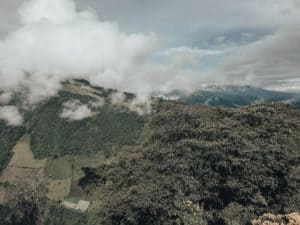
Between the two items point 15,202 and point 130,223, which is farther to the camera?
point 15,202

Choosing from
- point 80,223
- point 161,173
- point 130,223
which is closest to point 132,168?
point 161,173

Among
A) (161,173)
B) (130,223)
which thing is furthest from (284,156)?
(130,223)

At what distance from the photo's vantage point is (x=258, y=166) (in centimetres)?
8300

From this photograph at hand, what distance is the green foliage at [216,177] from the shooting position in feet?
259

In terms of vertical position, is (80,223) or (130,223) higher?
(130,223)

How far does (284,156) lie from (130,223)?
36379 millimetres

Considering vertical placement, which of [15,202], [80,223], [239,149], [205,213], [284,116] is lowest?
[80,223]

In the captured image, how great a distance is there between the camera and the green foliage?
79.1 meters

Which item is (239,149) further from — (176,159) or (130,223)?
(130,223)

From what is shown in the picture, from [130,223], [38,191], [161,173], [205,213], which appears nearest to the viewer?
[205,213]

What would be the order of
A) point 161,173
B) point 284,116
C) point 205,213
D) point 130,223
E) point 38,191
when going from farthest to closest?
point 38,191
point 284,116
point 161,173
point 130,223
point 205,213

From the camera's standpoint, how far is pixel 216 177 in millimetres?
86438

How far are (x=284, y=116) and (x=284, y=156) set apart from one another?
1848 cm

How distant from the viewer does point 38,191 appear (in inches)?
4717
